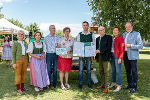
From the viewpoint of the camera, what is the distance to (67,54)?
4719mm

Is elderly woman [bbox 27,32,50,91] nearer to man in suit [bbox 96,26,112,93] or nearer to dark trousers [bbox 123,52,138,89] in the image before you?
man in suit [bbox 96,26,112,93]

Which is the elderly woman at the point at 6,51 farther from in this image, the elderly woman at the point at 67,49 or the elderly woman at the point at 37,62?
the elderly woman at the point at 67,49

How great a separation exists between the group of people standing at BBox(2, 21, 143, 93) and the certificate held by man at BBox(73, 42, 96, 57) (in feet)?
0.43

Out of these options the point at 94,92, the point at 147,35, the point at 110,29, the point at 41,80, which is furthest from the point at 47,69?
the point at 147,35

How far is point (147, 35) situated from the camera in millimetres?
7312

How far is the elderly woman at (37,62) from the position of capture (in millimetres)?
4406

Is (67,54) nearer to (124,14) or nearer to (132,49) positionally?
(132,49)

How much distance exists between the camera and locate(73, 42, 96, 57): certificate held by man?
4555 mm

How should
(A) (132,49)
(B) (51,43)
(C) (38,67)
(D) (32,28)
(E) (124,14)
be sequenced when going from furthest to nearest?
(D) (32,28) < (E) (124,14) < (B) (51,43) < (C) (38,67) < (A) (132,49)

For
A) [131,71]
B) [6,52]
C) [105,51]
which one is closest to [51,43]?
[105,51]

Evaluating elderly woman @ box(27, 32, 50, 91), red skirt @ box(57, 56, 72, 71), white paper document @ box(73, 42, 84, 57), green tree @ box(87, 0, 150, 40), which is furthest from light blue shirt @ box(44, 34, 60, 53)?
green tree @ box(87, 0, 150, 40)

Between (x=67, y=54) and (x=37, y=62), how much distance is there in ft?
3.19

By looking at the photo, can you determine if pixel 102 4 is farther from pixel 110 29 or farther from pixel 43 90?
pixel 43 90

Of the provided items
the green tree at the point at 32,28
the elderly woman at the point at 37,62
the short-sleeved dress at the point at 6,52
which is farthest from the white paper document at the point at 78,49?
the green tree at the point at 32,28
